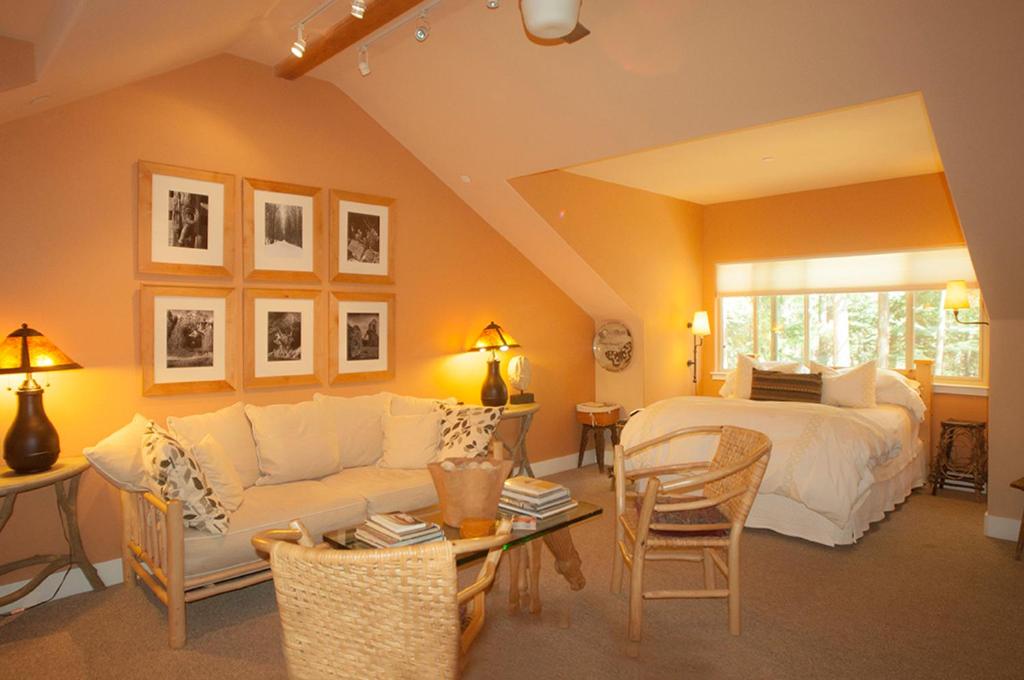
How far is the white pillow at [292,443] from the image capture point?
375 centimetres

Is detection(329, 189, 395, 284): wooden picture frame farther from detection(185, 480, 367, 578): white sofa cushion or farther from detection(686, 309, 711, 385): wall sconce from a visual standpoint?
detection(686, 309, 711, 385): wall sconce

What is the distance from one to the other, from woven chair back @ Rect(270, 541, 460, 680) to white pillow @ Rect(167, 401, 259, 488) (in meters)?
2.14

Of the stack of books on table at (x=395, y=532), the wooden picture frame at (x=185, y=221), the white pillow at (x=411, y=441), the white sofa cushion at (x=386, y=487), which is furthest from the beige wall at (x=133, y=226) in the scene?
the stack of books on table at (x=395, y=532)

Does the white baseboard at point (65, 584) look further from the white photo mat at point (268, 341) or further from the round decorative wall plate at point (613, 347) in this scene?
the round decorative wall plate at point (613, 347)

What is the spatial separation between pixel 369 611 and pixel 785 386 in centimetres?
464

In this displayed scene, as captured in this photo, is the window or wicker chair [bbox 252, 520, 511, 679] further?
the window

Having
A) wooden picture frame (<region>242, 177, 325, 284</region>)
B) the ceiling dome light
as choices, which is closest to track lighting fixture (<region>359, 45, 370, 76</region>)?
wooden picture frame (<region>242, 177, 325, 284</region>)

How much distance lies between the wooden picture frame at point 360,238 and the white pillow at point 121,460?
1.71m

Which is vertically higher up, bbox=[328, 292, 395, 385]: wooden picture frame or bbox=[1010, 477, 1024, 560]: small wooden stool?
bbox=[328, 292, 395, 385]: wooden picture frame

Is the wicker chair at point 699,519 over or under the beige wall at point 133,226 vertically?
under

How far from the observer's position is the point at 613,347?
20.5 ft

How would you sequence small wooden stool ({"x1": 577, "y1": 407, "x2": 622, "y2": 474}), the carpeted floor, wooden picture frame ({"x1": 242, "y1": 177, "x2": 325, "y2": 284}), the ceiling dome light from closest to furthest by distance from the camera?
the ceiling dome light, the carpeted floor, wooden picture frame ({"x1": 242, "y1": 177, "x2": 325, "y2": 284}), small wooden stool ({"x1": 577, "y1": 407, "x2": 622, "y2": 474})

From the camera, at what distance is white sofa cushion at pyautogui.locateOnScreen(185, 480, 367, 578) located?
299 centimetres

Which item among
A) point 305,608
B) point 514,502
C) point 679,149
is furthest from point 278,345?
point 679,149
